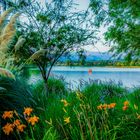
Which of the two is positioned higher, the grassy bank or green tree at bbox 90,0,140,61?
green tree at bbox 90,0,140,61

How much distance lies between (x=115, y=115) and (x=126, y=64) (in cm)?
1276

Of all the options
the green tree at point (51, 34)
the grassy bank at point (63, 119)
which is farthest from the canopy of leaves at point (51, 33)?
the grassy bank at point (63, 119)

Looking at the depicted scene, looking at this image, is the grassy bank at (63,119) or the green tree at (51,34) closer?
the grassy bank at (63,119)

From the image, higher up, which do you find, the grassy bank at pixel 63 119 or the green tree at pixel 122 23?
the green tree at pixel 122 23

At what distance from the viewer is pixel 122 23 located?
53.4 ft

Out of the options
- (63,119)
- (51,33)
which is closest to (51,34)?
(51,33)

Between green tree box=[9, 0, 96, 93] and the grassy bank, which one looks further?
green tree box=[9, 0, 96, 93]

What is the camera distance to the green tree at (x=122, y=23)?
15836 millimetres

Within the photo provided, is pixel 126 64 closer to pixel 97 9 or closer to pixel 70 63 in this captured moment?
pixel 97 9

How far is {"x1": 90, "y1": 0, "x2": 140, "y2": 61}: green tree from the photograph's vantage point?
15.8 m

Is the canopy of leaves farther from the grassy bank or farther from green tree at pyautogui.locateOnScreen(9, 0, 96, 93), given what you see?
the grassy bank

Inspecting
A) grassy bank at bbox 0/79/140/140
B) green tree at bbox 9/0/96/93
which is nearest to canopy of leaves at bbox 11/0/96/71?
green tree at bbox 9/0/96/93

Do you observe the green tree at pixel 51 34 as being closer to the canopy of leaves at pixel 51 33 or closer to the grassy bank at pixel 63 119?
the canopy of leaves at pixel 51 33

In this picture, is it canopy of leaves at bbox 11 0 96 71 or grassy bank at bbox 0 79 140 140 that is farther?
canopy of leaves at bbox 11 0 96 71
